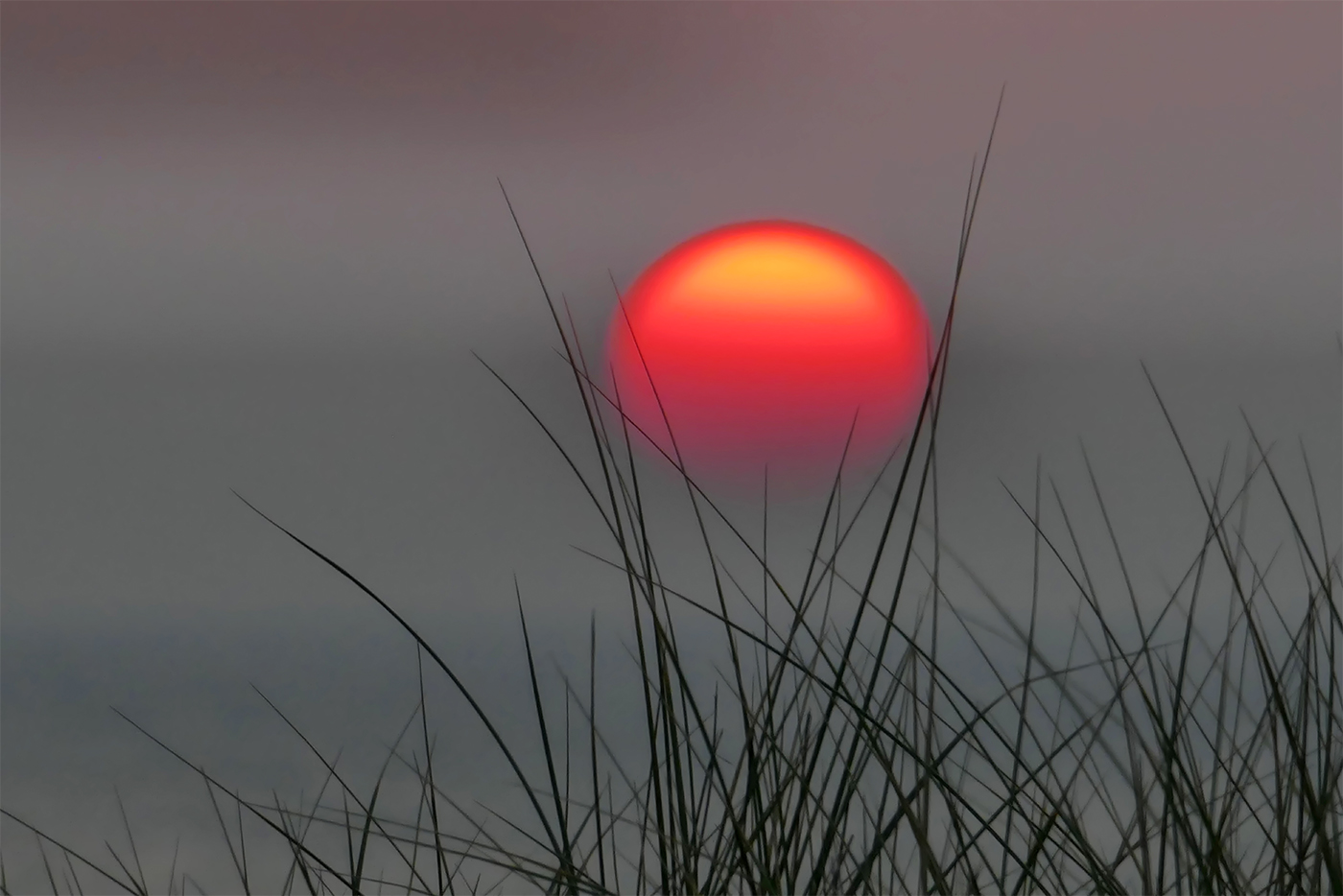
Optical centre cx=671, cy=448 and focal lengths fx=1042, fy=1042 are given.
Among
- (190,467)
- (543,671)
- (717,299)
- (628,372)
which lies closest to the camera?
(543,671)

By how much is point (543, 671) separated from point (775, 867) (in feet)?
0.68

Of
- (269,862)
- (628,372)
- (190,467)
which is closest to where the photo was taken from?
(269,862)

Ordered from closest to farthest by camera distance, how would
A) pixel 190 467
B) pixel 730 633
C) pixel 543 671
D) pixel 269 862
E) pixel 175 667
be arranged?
pixel 730 633
pixel 543 671
pixel 269 862
pixel 175 667
pixel 190 467

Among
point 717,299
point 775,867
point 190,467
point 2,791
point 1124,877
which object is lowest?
point 2,791

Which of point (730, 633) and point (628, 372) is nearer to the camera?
point (730, 633)

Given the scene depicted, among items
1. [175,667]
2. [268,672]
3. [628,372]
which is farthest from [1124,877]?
[175,667]

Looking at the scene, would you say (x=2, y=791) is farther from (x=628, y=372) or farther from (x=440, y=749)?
(x=628, y=372)

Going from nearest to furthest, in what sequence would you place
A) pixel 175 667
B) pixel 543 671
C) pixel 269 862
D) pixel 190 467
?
pixel 543 671, pixel 269 862, pixel 175 667, pixel 190 467

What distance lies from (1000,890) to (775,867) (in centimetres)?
17

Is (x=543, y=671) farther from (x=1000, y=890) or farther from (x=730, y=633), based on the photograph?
(x=1000, y=890)

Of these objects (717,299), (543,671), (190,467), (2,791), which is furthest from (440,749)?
(190,467)

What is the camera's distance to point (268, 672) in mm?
1047

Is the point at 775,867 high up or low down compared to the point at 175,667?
down

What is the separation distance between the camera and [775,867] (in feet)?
2.11
